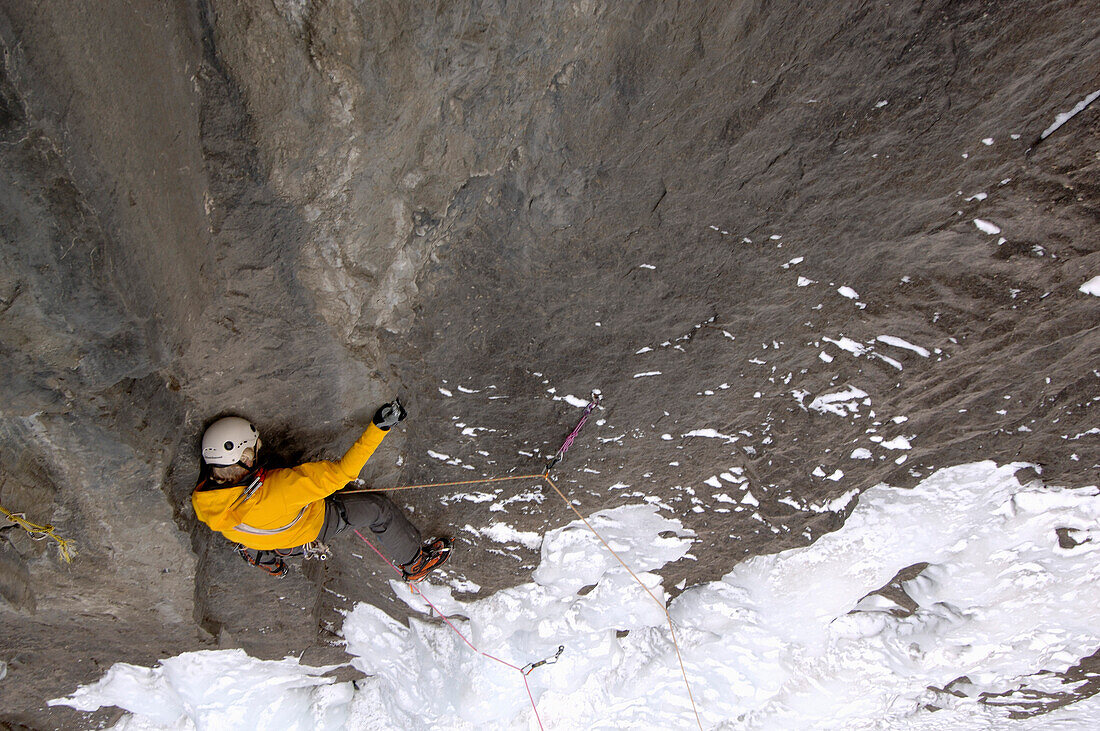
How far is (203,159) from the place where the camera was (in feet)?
6.33

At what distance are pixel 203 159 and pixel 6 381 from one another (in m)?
0.84

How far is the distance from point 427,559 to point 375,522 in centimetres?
33

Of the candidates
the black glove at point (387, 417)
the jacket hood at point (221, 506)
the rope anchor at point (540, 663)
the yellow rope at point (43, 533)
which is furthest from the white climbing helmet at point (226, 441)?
the rope anchor at point (540, 663)

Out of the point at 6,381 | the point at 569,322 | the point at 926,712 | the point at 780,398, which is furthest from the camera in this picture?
the point at 926,712

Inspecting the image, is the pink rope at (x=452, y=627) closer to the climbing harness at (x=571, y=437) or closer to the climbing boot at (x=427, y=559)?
the climbing boot at (x=427, y=559)

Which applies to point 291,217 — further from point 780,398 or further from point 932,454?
point 932,454

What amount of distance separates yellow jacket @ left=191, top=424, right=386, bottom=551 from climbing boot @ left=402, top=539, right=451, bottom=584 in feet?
2.36

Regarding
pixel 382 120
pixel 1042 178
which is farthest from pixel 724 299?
pixel 382 120

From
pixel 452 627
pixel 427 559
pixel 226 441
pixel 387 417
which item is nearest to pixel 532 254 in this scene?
pixel 387 417

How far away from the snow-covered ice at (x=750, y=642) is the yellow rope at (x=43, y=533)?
1.36 meters

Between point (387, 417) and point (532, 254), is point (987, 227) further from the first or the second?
point (387, 417)

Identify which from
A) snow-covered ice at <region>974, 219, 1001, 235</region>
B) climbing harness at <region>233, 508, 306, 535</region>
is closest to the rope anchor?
climbing harness at <region>233, 508, 306, 535</region>

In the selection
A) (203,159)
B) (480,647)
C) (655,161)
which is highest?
(655,161)

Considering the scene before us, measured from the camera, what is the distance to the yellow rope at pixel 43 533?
220 cm
